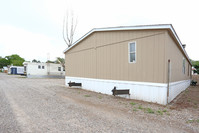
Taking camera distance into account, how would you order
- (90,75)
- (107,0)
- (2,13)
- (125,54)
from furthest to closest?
(2,13) < (107,0) < (90,75) < (125,54)

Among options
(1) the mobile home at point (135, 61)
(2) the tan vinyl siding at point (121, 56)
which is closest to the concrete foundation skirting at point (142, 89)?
(1) the mobile home at point (135, 61)

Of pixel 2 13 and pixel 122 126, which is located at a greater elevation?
pixel 2 13

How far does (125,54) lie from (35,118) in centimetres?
509

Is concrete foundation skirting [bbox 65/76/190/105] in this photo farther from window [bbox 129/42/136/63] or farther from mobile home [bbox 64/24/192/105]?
window [bbox 129/42/136/63]

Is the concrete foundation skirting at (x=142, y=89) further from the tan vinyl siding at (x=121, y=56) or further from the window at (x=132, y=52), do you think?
the window at (x=132, y=52)

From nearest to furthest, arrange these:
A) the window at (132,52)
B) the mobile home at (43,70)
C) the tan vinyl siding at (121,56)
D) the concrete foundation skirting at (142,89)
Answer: the concrete foundation skirting at (142,89) < the tan vinyl siding at (121,56) < the window at (132,52) < the mobile home at (43,70)

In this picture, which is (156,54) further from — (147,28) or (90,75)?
(90,75)

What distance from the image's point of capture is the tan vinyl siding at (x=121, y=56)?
5616mm

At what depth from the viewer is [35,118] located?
11.6 feet

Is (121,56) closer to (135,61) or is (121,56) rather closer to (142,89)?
(135,61)

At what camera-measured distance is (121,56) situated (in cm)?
696

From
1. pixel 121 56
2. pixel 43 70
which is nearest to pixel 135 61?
pixel 121 56

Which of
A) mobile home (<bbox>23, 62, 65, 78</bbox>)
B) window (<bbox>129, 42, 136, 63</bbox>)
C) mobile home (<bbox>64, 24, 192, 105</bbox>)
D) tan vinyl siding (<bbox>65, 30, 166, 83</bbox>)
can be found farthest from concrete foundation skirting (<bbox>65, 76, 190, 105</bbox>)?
mobile home (<bbox>23, 62, 65, 78</bbox>)

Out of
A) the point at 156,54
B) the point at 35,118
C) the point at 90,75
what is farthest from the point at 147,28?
the point at 35,118
